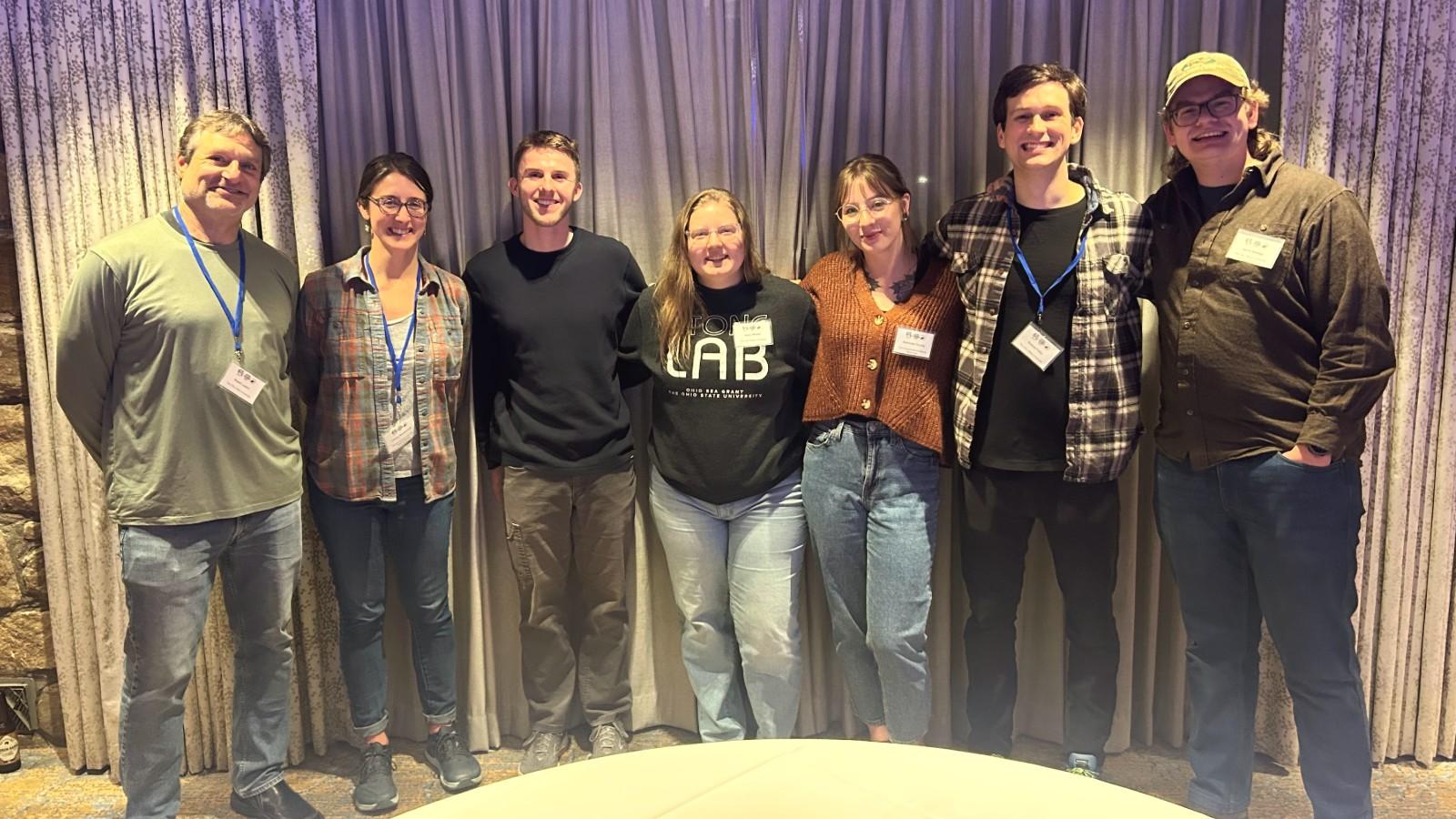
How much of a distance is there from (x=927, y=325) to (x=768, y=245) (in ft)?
2.09

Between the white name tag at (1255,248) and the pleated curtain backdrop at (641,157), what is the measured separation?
593 mm

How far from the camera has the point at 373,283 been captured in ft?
8.27

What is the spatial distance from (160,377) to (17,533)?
3.45ft

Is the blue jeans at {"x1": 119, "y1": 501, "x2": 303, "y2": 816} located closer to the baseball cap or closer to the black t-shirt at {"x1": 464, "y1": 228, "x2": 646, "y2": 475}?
the black t-shirt at {"x1": 464, "y1": 228, "x2": 646, "y2": 475}

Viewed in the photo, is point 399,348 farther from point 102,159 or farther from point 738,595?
point 738,595

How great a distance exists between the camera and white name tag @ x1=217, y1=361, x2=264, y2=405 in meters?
2.26

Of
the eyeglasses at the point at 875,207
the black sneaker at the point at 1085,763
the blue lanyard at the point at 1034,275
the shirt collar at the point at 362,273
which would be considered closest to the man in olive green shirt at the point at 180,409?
the shirt collar at the point at 362,273

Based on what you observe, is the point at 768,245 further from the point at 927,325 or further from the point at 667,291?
the point at 927,325

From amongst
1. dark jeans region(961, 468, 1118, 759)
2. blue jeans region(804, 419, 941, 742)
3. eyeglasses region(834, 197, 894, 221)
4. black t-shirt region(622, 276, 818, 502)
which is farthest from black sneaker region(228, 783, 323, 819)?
eyeglasses region(834, 197, 894, 221)

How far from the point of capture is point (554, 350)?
8.45 feet

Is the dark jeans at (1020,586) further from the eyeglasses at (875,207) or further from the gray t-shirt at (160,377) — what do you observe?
the gray t-shirt at (160,377)

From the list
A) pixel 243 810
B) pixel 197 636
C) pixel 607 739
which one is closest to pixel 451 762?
pixel 607 739

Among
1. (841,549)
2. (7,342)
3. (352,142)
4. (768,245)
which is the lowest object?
(841,549)

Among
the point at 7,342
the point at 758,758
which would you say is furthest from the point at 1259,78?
the point at 7,342
